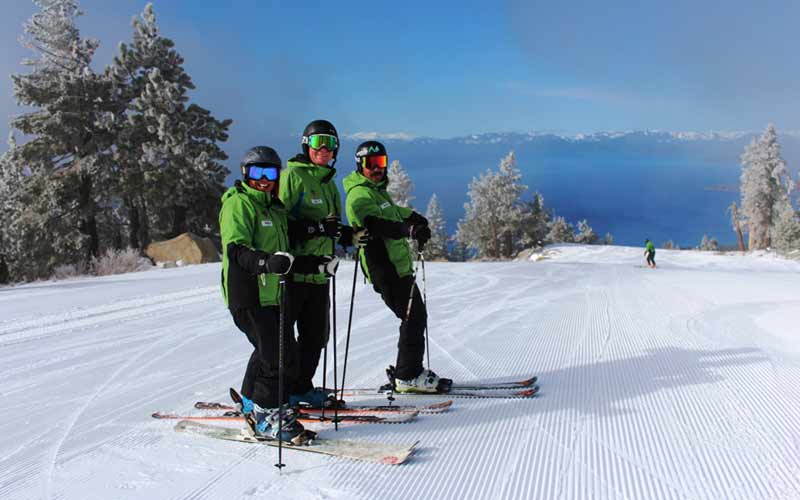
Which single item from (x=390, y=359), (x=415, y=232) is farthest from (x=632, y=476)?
(x=390, y=359)

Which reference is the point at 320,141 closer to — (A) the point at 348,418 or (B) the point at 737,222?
(A) the point at 348,418

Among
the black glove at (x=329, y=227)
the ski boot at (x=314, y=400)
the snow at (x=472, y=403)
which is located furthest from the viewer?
the ski boot at (x=314, y=400)

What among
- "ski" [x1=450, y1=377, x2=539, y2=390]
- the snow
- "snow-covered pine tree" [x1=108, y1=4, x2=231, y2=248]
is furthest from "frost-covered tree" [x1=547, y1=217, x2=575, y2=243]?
"ski" [x1=450, y1=377, x2=539, y2=390]

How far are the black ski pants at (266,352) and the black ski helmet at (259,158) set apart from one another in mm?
950

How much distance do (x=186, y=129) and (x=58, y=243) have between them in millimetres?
7350

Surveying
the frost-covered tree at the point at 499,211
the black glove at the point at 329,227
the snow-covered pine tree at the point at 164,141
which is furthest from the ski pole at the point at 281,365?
the frost-covered tree at the point at 499,211

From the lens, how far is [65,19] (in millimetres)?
23719

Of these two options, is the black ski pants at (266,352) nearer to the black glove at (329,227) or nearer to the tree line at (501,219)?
the black glove at (329,227)

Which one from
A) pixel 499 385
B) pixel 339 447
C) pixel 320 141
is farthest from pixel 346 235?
pixel 499 385

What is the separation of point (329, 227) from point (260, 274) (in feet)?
2.33

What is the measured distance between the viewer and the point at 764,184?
4809cm

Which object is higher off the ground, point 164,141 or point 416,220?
point 164,141

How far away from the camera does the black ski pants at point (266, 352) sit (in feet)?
11.5

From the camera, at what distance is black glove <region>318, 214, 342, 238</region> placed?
385 centimetres
